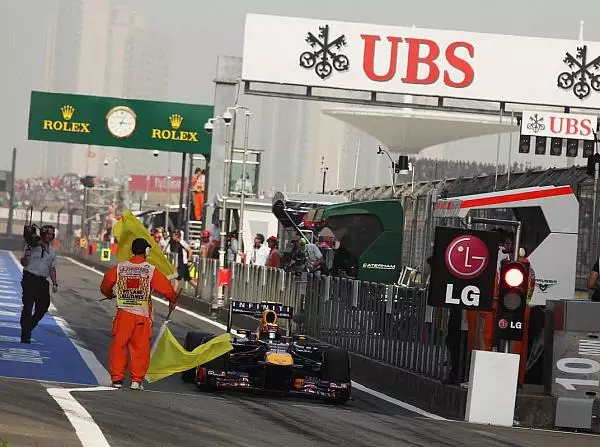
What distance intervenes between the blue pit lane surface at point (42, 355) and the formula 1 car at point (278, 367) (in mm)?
1296

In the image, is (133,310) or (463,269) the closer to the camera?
(463,269)

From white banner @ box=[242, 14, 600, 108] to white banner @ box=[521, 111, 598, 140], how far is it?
7.55m

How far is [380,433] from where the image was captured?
13367mm

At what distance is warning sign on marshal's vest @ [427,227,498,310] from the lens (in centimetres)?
1653

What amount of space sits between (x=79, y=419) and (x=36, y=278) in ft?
35.6

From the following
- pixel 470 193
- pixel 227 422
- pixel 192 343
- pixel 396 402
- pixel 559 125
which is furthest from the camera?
pixel 559 125

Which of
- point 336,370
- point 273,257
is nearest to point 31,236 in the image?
point 336,370

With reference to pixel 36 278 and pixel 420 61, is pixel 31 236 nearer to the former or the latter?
pixel 36 278

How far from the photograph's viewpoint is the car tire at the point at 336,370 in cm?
1719

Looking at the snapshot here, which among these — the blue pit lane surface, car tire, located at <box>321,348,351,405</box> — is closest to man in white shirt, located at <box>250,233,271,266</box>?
the blue pit lane surface

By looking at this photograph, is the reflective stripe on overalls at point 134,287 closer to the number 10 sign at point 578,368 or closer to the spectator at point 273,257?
the number 10 sign at point 578,368

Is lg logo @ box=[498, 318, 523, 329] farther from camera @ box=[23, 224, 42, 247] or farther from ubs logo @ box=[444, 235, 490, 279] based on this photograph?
camera @ box=[23, 224, 42, 247]

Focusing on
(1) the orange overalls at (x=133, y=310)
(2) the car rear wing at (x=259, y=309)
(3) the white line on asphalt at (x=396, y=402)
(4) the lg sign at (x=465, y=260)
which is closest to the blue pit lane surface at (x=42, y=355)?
(1) the orange overalls at (x=133, y=310)

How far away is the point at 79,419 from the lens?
468 inches
